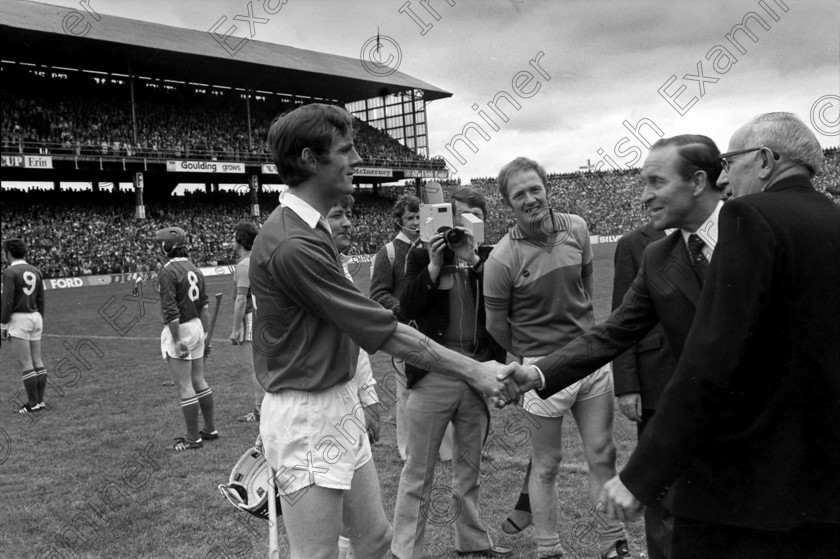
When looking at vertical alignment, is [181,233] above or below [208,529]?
above

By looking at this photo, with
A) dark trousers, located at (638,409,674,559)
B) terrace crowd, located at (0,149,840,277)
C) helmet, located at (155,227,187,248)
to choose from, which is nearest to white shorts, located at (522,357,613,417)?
dark trousers, located at (638,409,674,559)

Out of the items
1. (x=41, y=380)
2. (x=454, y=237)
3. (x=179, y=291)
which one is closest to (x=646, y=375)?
(x=454, y=237)

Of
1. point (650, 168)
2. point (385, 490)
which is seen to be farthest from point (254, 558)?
point (650, 168)

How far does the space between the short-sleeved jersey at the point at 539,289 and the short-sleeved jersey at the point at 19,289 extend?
7.27 meters

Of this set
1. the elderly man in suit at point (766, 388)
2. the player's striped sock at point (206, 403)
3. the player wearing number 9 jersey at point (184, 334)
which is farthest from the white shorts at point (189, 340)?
the elderly man in suit at point (766, 388)

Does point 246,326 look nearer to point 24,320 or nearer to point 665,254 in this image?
point 24,320

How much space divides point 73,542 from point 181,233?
10.9ft

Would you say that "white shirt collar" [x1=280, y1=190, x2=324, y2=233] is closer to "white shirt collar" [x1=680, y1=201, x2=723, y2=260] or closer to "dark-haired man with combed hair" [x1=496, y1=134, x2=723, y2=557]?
"dark-haired man with combed hair" [x1=496, y1=134, x2=723, y2=557]

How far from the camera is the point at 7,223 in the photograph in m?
32.3

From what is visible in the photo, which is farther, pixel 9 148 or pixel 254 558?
pixel 9 148

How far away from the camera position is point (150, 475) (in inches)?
242

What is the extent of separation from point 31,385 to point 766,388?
937 cm

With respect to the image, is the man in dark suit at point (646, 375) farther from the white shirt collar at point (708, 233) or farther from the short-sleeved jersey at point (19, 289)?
the short-sleeved jersey at point (19, 289)

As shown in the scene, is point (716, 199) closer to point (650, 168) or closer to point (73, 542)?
point (650, 168)
